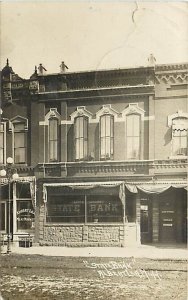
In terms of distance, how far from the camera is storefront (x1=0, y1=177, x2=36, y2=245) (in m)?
5.62

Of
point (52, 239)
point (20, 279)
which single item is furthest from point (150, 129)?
point (20, 279)

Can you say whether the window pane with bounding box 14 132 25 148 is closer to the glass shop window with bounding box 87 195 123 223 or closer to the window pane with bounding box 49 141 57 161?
the window pane with bounding box 49 141 57 161

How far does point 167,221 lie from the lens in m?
5.67

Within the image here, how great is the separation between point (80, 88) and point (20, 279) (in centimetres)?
290

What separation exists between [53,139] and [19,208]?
3.87 feet

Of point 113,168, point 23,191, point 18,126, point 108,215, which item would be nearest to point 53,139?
point 18,126

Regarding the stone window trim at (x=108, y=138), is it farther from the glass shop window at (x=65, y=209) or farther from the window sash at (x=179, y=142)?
the window sash at (x=179, y=142)

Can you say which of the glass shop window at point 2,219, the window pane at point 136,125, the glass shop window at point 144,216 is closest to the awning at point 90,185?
the glass shop window at point 144,216

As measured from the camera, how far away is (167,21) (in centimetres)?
489

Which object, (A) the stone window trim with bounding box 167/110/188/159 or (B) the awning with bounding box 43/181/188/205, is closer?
(A) the stone window trim with bounding box 167/110/188/159

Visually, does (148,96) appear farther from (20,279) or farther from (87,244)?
(20,279)

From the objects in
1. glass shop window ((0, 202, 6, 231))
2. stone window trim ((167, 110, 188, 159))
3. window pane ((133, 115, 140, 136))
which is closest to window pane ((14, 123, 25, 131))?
glass shop window ((0, 202, 6, 231))
